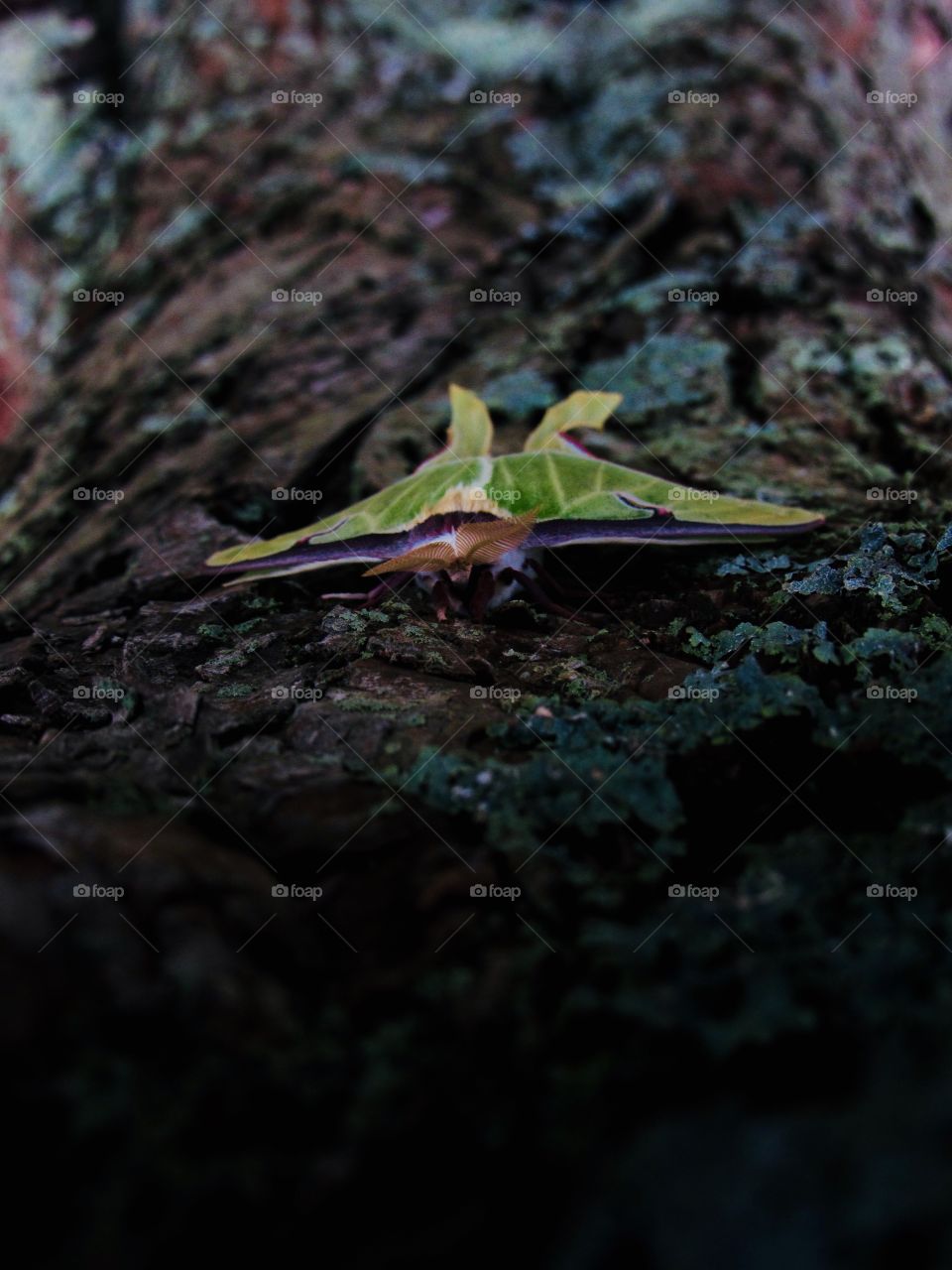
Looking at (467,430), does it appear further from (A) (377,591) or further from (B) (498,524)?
(B) (498,524)

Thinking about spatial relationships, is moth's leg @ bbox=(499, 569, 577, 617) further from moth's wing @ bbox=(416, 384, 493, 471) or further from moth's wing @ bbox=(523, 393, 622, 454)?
moth's wing @ bbox=(523, 393, 622, 454)

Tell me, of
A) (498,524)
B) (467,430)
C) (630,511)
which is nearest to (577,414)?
(467,430)

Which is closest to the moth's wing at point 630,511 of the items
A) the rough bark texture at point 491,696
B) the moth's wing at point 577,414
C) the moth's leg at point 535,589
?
the moth's leg at point 535,589

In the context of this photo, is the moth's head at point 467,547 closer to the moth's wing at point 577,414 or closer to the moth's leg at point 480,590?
the moth's leg at point 480,590

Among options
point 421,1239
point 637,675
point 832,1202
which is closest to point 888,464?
point 637,675

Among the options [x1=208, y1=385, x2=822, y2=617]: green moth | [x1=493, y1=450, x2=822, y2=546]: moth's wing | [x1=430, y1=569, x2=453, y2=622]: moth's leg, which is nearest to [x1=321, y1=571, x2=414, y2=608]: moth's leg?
[x1=208, y1=385, x2=822, y2=617]: green moth

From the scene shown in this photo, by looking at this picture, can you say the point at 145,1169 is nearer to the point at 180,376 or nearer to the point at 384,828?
the point at 384,828
